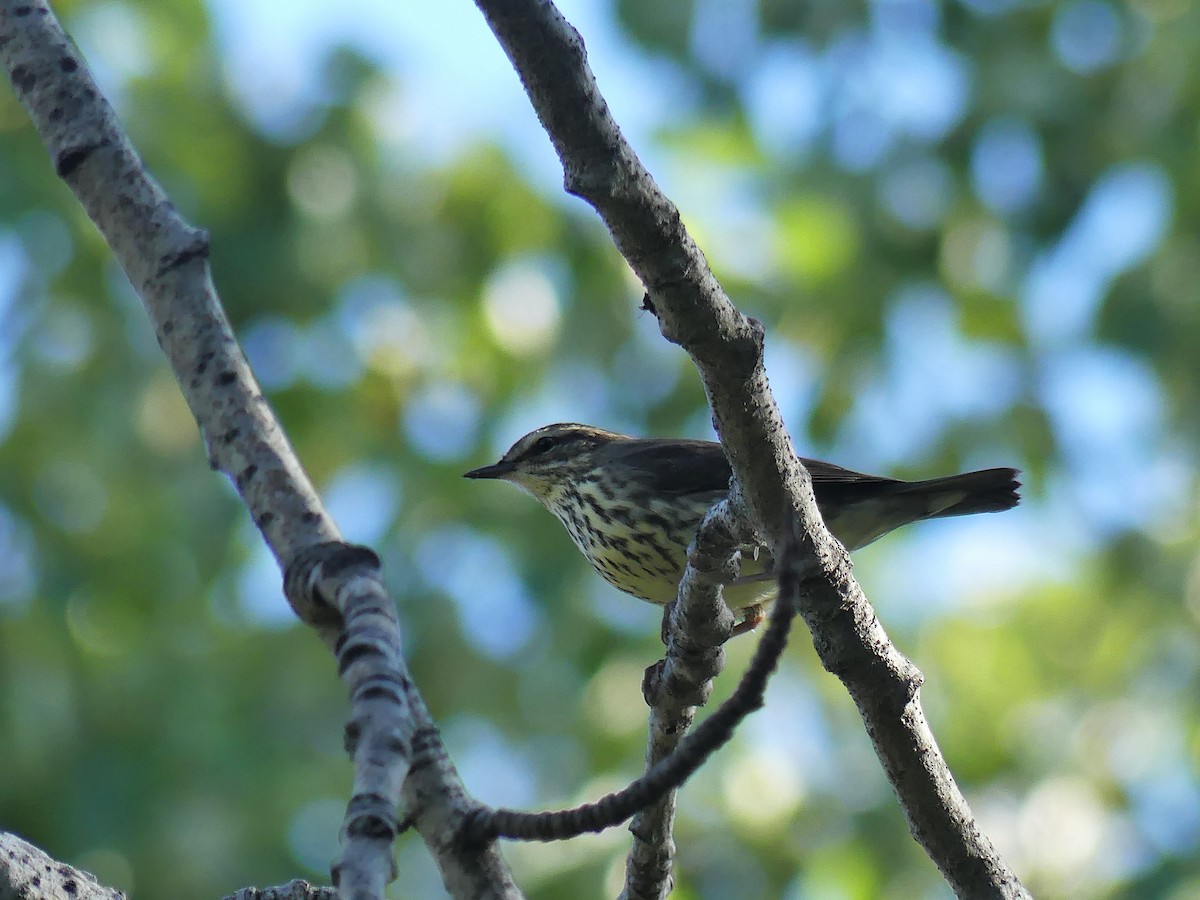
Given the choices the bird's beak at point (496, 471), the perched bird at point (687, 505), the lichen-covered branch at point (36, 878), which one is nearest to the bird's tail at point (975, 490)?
the perched bird at point (687, 505)

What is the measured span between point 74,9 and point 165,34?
0.52 meters

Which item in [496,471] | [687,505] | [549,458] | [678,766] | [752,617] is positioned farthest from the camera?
[496,471]

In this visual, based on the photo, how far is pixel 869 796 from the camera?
20.3 feet

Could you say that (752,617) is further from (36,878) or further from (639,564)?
(36,878)

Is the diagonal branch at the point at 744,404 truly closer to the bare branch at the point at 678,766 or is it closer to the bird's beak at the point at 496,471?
the bare branch at the point at 678,766

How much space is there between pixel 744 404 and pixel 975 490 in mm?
2664

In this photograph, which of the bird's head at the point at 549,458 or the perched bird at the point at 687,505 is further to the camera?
the bird's head at the point at 549,458

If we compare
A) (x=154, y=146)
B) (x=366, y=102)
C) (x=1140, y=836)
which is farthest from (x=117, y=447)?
(x=1140, y=836)

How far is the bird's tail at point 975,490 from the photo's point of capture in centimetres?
459

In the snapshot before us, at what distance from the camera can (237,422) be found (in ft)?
8.73

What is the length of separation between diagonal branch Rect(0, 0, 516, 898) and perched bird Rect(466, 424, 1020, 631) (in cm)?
199

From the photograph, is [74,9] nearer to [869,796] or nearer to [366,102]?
[366,102]

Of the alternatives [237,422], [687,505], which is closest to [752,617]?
[687,505]

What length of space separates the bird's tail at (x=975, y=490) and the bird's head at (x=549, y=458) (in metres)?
1.48
